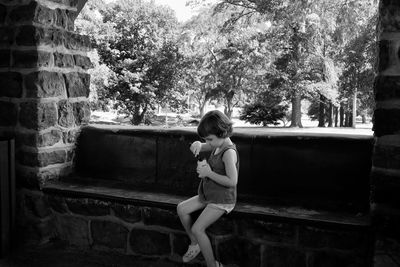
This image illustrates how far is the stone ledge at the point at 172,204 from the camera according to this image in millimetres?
2227

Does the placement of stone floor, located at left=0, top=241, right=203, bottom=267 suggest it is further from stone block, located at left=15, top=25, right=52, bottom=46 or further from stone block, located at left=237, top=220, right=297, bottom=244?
stone block, located at left=15, top=25, right=52, bottom=46

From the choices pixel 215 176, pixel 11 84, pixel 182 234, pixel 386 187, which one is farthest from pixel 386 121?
pixel 11 84

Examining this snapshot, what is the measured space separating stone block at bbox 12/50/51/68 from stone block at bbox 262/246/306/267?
86.4 inches

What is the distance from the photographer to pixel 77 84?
11.2 feet

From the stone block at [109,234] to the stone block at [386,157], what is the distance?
1.80 meters

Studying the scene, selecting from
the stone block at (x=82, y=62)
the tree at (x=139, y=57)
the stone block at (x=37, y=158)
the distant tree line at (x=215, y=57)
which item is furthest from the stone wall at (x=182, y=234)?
the tree at (x=139, y=57)

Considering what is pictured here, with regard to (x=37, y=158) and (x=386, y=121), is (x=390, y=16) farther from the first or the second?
(x=37, y=158)

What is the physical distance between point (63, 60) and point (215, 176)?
1.79m

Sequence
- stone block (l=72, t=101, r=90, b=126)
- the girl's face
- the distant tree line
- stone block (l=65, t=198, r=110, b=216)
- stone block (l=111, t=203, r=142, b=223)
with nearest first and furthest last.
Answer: the girl's face, stone block (l=111, t=203, r=142, b=223), stone block (l=65, t=198, r=110, b=216), stone block (l=72, t=101, r=90, b=126), the distant tree line

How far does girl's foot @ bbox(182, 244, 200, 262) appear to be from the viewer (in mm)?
2452

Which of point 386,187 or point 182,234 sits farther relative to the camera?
point 182,234

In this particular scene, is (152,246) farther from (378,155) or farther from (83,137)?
(378,155)

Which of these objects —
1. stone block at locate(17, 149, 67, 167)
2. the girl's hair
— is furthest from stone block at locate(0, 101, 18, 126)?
the girl's hair

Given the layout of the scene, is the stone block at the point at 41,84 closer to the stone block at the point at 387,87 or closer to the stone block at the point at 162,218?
the stone block at the point at 162,218
